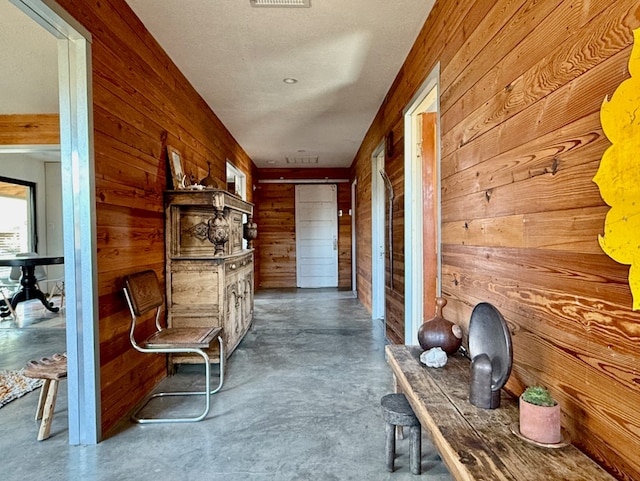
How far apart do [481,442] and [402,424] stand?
0.65 m

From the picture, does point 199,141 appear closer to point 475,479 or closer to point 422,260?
point 422,260

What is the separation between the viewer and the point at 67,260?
6.21 feet

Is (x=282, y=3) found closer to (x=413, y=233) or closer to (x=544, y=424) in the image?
(x=413, y=233)

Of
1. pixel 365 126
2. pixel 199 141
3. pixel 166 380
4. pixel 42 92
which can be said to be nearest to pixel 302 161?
pixel 365 126

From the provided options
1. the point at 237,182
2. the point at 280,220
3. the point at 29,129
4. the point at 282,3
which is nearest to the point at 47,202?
the point at 29,129

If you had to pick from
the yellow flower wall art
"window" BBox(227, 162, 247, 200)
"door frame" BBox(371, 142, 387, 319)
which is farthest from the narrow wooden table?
"window" BBox(227, 162, 247, 200)

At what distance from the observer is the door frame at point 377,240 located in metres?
4.62

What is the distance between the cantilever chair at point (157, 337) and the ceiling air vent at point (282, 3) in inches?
72.3

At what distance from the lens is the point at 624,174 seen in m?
0.85

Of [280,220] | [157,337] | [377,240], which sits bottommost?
[157,337]

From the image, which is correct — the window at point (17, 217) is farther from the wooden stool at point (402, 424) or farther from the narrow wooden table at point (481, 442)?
the narrow wooden table at point (481, 442)

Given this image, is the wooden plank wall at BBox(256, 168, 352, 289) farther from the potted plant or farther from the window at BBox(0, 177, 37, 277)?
the potted plant

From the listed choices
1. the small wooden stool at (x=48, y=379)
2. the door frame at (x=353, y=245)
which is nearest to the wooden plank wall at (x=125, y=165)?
the small wooden stool at (x=48, y=379)

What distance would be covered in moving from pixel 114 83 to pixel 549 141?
2.27 meters
